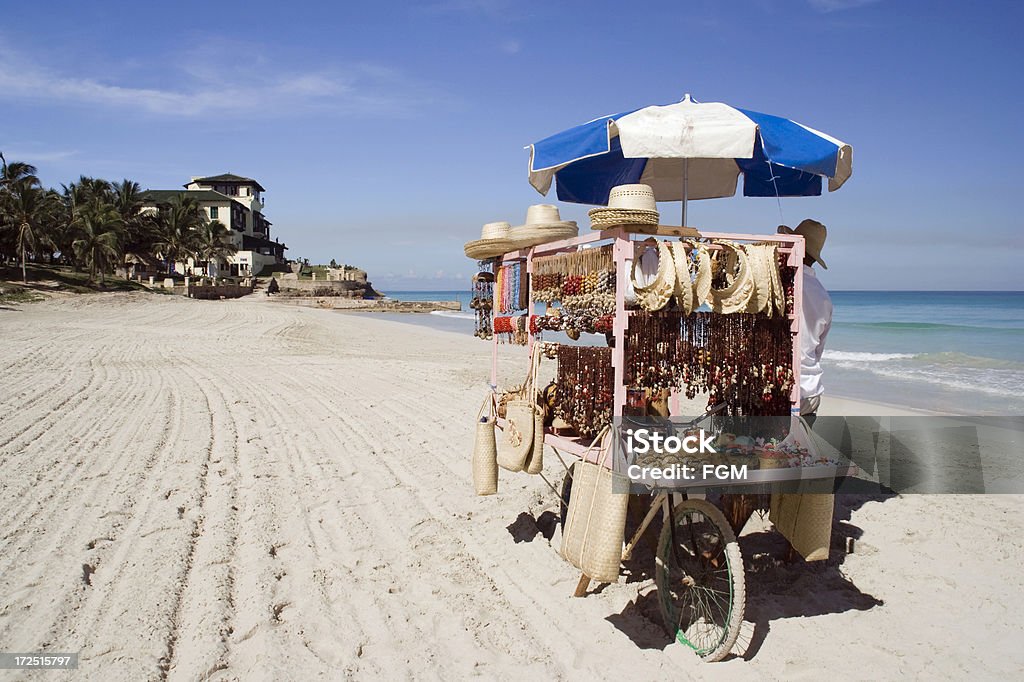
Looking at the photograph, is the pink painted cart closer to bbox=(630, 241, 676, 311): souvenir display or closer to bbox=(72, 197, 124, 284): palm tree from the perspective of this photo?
bbox=(630, 241, 676, 311): souvenir display

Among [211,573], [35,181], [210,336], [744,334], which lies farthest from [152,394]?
[35,181]

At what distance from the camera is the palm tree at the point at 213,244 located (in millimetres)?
56875

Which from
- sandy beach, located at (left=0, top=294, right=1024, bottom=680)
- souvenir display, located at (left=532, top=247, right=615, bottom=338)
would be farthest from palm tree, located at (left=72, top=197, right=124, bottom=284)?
souvenir display, located at (left=532, top=247, right=615, bottom=338)

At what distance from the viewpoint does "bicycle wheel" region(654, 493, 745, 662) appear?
330cm

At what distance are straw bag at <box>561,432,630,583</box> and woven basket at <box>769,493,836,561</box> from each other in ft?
3.06

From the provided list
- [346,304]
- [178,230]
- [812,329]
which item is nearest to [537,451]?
[812,329]

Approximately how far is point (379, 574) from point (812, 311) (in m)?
3.15

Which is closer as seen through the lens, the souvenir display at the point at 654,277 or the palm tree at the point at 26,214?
the souvenir display at the point at 654,277

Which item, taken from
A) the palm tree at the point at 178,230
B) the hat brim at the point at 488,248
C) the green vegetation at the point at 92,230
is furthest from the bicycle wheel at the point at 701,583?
the palm tree at the point at 178,230

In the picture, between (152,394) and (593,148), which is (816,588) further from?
(152,394)

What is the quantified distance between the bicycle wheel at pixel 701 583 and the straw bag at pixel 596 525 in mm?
392

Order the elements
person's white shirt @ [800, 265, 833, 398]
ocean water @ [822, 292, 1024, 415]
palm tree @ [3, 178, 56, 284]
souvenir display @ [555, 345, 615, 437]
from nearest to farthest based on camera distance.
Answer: souvenir display @ [555, 345, 615, 437]
person's white shirt @ [800, 265, 833, 398]
ocean water @ [822, 292, 1024, 415]
palm tree @ [3, 178, 56, 284]

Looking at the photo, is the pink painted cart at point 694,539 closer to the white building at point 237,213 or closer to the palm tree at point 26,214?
the palm tree at point 26,214

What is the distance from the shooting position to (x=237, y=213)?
70188mm
